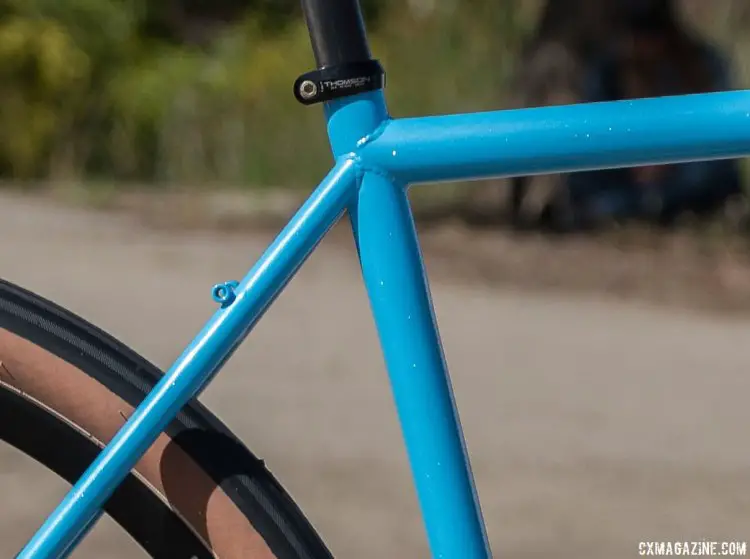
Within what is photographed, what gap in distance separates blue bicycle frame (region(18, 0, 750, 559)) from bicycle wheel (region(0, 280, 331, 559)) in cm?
4

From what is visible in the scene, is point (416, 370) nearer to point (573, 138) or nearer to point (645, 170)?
point (573, 138)

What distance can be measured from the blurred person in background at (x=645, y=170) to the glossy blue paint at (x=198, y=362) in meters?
5.91

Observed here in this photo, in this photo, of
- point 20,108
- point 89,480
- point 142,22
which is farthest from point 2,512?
point 142,22

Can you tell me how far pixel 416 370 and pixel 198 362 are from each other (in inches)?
6.8

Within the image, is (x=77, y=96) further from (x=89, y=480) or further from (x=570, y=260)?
(x=89, y=480)

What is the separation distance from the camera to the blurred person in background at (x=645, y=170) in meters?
6.74

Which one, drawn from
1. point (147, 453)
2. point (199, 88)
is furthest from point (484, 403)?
point (199, 88)

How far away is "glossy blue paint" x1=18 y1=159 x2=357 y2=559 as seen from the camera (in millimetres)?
899

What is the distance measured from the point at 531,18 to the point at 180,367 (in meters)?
8.90

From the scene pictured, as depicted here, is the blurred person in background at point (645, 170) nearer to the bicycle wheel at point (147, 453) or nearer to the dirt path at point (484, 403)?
the dirt path at point (484, 403)

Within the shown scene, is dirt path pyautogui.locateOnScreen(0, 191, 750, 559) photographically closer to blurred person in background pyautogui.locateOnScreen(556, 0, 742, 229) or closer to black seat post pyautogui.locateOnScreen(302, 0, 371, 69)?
blurred person in background pyautogui.locateOnScreen(556, 0, 742, 229)
